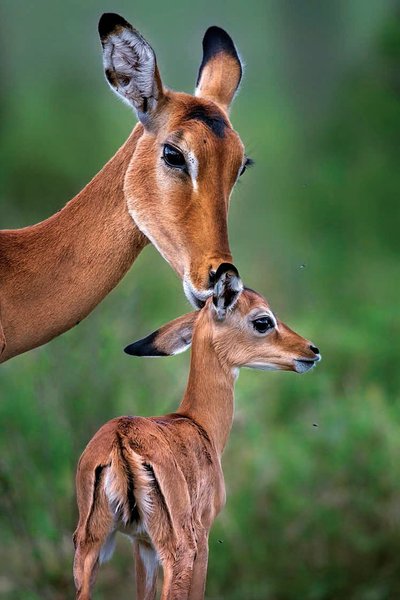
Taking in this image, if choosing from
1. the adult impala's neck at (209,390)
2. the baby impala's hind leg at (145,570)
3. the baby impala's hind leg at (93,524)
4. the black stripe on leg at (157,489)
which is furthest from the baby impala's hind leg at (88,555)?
the adult impala's neck at (209,390)

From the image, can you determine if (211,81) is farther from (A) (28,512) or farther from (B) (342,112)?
(B) (342,112)

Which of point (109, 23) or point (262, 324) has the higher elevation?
point (109, 23)

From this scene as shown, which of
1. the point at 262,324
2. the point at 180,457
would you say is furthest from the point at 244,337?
the point at 180,457

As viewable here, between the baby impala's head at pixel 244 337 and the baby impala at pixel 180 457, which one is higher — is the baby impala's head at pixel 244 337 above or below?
above

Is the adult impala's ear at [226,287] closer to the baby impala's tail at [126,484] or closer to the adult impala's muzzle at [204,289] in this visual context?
the adult impala's muzzle at [204,289]

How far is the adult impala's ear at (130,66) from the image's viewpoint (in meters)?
6.28

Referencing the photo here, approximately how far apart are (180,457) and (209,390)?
78 centimetres

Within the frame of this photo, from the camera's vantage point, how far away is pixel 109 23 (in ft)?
20.7

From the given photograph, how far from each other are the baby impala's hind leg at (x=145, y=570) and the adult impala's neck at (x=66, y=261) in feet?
3.12

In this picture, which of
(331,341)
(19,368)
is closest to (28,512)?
(19,368)

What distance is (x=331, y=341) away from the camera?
11836 millimetres

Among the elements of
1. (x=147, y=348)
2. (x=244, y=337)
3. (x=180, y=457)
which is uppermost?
(x=244, y=337)

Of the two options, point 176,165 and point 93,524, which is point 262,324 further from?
point 93,524

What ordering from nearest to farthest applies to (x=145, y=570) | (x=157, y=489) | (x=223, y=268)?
(x=223, y=268) → (x=157, y=489) → (x=145, y=570)
